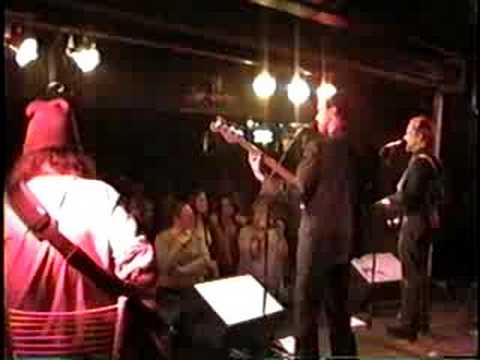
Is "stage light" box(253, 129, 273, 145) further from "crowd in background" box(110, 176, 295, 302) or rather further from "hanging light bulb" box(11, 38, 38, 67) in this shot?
"hanging light bulb" box(11, 38, 38, 67)

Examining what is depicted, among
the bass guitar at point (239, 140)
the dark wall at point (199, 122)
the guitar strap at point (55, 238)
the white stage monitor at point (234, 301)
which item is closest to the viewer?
the guitar strap at point (55, 238)

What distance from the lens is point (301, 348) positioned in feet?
14.0

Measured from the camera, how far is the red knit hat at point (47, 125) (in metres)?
3.31

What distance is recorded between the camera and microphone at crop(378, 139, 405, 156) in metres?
4.90

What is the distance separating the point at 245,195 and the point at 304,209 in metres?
0.90

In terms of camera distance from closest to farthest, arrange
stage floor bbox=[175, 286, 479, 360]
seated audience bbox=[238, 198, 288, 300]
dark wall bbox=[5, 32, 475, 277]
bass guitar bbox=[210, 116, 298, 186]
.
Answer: dark wall bbox=[5, 32, 475, 277] → stage floor bbox=[175, 286, 479, 360] → bass guitar bbox=[210, 116, 298, 186] → seated audience bbox=[238, 198, 288, 300]

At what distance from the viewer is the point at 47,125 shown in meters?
3.36

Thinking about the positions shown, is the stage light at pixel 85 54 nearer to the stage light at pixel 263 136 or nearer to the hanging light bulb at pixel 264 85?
the hanging light bulb at pixel 264 85

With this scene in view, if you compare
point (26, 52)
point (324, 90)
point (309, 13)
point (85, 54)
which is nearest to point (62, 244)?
point (26, 52)

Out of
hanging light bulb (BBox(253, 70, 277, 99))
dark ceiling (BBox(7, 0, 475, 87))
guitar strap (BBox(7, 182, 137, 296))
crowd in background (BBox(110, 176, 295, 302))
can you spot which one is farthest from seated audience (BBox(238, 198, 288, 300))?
guitar strap (BBox(7, 182, 137, 296))

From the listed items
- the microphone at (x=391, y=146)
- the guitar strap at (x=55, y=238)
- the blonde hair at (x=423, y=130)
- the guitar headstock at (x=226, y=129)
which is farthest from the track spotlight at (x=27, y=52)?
the blonde hair at (x=423, y=130)

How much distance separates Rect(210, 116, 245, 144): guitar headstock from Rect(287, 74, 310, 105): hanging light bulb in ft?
1.14

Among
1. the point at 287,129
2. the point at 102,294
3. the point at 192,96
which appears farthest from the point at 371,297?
the point at 102,294

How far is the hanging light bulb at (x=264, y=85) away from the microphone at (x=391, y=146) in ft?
2.47
